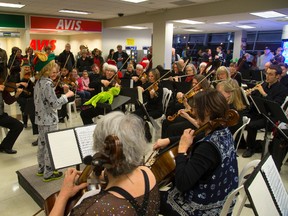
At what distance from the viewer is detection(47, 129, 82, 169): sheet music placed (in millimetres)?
2010

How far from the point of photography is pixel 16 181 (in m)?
2.95

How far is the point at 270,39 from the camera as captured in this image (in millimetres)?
13484

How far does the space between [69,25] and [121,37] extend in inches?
89.5

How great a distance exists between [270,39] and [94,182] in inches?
568

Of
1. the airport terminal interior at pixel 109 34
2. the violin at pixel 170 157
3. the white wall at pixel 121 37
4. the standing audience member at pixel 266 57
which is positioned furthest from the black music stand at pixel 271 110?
the white wall at pixel 121 37

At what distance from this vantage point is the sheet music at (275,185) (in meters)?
1.20

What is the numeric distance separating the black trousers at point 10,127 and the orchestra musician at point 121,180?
9.37 ft

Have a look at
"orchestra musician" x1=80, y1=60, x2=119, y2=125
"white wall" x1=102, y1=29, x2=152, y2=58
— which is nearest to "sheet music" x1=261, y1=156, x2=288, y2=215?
"orchestra musician" x1=80, y1=60, x2=119, y2=125

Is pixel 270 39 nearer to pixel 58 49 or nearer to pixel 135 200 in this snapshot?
pixel 58 49

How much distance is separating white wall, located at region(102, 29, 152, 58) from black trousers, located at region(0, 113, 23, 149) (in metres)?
7.15

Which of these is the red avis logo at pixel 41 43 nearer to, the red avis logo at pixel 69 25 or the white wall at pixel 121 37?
the red avis logo at pixel 69 25

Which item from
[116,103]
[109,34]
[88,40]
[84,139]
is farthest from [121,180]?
[88,40]

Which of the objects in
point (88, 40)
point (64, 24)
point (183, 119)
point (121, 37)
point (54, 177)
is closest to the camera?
point (54, 177)

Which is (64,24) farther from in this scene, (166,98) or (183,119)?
(183,119)
